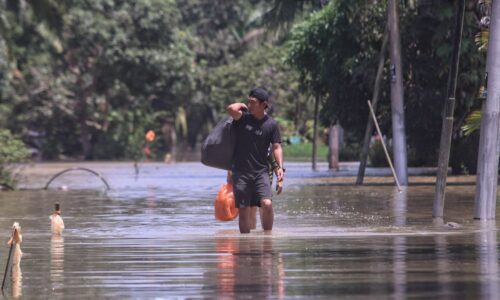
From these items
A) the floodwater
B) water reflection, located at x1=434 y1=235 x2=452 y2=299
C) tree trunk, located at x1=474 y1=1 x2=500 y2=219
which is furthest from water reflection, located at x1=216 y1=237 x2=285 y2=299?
tree trunk, located at x1=474 y1=1 x2=500 y2=219

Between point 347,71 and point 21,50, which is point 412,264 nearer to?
point 347,71

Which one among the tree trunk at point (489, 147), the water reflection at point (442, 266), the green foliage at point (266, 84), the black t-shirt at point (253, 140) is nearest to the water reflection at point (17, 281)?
the water reflection at point (442, 266)

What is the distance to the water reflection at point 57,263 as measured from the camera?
11.6 meters

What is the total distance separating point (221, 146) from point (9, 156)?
1712cm

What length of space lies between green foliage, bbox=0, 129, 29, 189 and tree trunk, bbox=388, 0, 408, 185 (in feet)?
29.6

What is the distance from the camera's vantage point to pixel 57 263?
13680 mm

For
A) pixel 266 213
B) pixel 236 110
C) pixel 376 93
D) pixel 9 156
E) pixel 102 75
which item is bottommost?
pixel 266 213

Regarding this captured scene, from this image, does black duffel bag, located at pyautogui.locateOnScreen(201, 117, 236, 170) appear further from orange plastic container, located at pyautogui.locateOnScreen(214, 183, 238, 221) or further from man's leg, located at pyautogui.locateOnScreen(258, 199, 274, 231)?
orange plastic container, located at pyautogui.locateOnScreen(214, 183, 238, 221)

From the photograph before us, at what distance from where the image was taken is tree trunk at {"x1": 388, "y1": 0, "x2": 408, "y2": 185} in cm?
3309

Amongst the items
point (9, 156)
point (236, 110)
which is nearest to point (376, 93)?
point (9, 156)

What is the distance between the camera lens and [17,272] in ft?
40.8

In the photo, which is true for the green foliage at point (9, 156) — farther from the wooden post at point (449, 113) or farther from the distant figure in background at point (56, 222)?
the distant figure in background at point (56, 222)

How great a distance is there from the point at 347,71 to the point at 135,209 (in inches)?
579

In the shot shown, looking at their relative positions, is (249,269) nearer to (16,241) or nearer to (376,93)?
(16,241)
